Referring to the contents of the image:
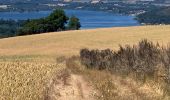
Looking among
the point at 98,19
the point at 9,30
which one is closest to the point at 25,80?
the point at 9,30

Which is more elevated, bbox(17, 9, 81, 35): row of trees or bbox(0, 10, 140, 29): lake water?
bbox(17, 9, 81, 35): row of trees

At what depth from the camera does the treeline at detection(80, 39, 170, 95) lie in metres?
13.7

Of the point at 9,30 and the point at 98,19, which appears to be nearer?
the point at 9,30

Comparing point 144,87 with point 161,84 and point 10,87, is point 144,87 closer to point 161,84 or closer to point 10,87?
point 161,84

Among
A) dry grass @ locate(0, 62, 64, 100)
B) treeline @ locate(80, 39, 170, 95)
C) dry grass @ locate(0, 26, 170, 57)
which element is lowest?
dry grass @ locate(0, 26, 170, 57)

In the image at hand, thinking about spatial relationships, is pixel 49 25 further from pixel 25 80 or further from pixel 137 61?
pixel 137 61

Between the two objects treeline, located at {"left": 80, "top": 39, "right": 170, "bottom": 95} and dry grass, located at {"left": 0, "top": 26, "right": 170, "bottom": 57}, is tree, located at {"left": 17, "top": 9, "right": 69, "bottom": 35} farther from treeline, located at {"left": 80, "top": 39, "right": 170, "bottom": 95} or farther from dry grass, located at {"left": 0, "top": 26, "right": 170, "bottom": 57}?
treeline, located at {"left": 80, "top": 39, "right": 170, "bottom": 95}

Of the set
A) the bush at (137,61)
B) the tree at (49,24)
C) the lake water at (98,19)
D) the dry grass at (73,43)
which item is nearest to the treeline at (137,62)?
the bush at (137,61)

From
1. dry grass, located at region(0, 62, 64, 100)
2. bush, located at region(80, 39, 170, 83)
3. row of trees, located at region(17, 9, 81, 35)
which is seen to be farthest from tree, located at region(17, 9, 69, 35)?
bush, located at region(80, 39, 170, 83)

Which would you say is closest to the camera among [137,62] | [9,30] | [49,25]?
[137,62]

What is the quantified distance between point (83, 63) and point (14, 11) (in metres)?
174

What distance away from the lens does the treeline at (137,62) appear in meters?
13.7

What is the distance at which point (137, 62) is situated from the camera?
14133 millimetres

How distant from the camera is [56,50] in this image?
24484 millimetres
